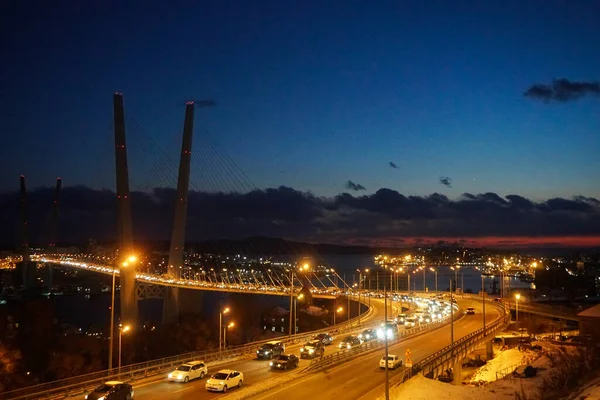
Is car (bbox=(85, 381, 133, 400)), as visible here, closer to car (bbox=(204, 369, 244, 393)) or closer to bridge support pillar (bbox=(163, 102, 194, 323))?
car (bbox=(204, 369, 244, 393))

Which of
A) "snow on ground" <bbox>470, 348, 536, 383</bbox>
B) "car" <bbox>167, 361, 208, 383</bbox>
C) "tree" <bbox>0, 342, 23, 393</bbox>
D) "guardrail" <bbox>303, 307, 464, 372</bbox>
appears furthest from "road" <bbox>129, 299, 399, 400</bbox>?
"tree" <bbox>0, 342, 23, 393</bbox>

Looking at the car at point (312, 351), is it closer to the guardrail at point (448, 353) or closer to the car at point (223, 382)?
the guardrail at point (448, 353)

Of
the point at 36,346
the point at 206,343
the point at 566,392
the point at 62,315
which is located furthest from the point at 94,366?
the point at 62,315

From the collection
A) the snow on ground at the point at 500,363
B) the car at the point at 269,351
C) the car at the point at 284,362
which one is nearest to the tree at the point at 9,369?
the car at the point at 269,351

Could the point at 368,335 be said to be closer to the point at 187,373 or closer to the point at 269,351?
the point at 269,351

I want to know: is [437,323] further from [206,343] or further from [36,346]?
[36,346]
